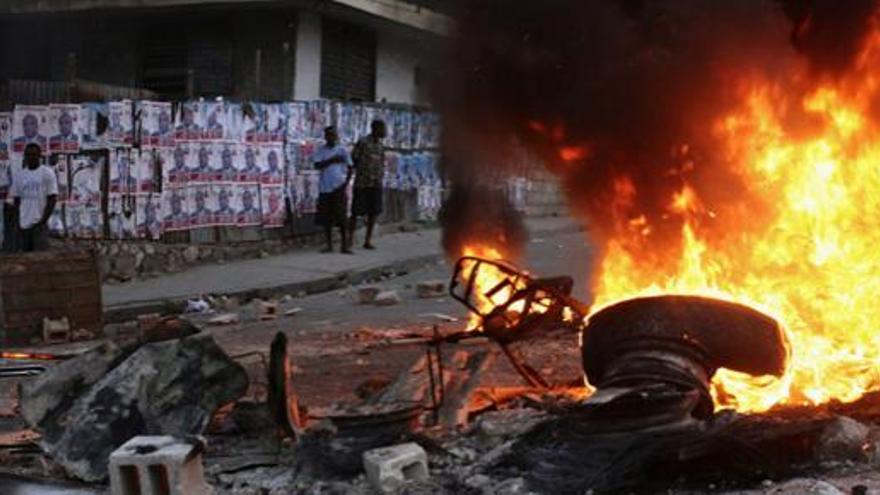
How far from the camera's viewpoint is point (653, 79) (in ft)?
24.1

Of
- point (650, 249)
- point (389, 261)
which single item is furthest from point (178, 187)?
point (650, 249)

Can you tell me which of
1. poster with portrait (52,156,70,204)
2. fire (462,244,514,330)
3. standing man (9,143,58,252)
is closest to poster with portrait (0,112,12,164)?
poster with portrait (52,156,70,204)

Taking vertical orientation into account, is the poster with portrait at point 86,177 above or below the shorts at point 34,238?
above

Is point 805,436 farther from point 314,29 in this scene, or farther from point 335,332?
point 314,29

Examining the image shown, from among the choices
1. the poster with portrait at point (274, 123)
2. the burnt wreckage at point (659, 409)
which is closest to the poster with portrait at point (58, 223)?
Result: the poster with portrait at point (274, 123)

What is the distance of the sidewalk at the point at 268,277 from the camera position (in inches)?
496

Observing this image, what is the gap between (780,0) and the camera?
6.93 metres

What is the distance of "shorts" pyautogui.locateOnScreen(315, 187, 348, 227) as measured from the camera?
15.7 m

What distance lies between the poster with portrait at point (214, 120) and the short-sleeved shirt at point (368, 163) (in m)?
1.96

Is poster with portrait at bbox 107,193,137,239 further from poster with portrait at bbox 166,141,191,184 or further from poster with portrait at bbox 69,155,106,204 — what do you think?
poster with portrait at bbox 166,141,191,184

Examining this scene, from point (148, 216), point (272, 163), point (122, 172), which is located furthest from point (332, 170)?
point (122, 172)

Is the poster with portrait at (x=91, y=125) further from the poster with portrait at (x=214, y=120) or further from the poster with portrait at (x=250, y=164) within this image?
the poster with portrait at (x=250, y=164)

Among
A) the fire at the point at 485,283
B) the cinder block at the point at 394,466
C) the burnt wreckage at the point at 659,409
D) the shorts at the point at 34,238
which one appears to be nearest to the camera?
the burnt wreckage at the point at 659,409

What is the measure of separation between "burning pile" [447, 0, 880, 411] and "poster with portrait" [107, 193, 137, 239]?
8.31 meters
